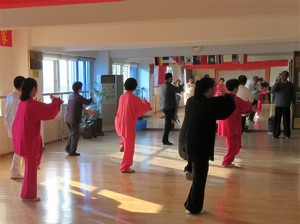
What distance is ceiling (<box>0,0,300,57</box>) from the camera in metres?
4.22

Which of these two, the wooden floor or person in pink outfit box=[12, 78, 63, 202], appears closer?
the wooden floor

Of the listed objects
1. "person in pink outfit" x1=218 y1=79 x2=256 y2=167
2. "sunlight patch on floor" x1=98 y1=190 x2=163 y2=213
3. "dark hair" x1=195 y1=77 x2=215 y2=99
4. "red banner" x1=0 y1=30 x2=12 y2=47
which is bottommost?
"sunlight patch on floor" x1=98 y1=190 x2=163 y2=213

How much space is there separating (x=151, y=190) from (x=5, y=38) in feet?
13.1

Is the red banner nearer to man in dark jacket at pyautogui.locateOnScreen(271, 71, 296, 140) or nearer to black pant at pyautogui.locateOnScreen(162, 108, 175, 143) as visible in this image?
black pant at pyautogui.locateOnScreen(162, 108, 175, 143)

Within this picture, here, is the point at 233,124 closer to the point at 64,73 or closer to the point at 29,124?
the point at 29,124

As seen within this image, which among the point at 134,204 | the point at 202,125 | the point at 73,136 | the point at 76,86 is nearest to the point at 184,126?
the point at 202,125

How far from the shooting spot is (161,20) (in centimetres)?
446

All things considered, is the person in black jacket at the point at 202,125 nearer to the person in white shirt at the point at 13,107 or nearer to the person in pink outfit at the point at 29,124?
the person in pink outfit at the point at 29,124

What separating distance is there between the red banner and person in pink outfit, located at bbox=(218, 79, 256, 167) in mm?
3913

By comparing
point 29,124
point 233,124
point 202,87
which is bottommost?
point 233,124

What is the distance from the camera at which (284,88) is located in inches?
314

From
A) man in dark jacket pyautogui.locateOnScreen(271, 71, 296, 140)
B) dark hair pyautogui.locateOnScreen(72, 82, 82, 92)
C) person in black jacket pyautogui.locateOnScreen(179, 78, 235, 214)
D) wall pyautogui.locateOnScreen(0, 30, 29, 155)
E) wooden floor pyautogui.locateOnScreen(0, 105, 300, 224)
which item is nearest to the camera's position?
person in black jacket pyautogui.locateOnScreen(179, 78, 235, 214)

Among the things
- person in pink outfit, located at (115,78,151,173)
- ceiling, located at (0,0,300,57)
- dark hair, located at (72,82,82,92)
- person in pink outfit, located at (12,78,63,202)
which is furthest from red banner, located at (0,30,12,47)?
person in pink outfit, located at (12,78,63,202)

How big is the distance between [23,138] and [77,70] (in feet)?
19.4
